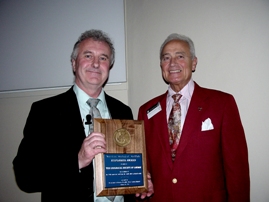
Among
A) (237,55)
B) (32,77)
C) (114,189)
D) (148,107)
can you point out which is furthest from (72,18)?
(114,189)

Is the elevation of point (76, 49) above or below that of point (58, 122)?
above

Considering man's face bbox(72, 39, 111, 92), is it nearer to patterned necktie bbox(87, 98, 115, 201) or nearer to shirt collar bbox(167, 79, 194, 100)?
patterned necktie bbox(87, 98, 115, 201)

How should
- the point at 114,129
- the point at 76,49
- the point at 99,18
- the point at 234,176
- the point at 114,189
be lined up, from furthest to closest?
1. the point at 99,18
2. the point at 76,49
3. the point at 234,176
4. the point at 114,129
5. the point at 114,189

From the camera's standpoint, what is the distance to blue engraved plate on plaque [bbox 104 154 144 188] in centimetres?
155

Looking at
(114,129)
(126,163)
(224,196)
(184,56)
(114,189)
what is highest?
(184,56)

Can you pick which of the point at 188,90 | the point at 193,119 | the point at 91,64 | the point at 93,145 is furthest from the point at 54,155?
the point at 188,90

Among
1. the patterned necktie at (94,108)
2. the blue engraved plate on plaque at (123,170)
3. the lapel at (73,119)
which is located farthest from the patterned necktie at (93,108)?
the blue engraved plate on plaque at (123,170)

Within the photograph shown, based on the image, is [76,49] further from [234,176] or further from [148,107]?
[234,176]

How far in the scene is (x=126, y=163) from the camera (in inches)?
63.8

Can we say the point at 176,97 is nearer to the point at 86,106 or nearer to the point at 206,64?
the point at 206,64

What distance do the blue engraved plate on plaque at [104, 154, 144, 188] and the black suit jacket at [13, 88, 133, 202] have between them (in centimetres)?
27

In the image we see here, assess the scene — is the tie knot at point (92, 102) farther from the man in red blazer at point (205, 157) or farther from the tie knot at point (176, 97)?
the tie knot at point (176, 97)

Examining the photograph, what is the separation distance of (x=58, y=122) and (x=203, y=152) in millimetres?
1407

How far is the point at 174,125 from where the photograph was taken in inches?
79.2
